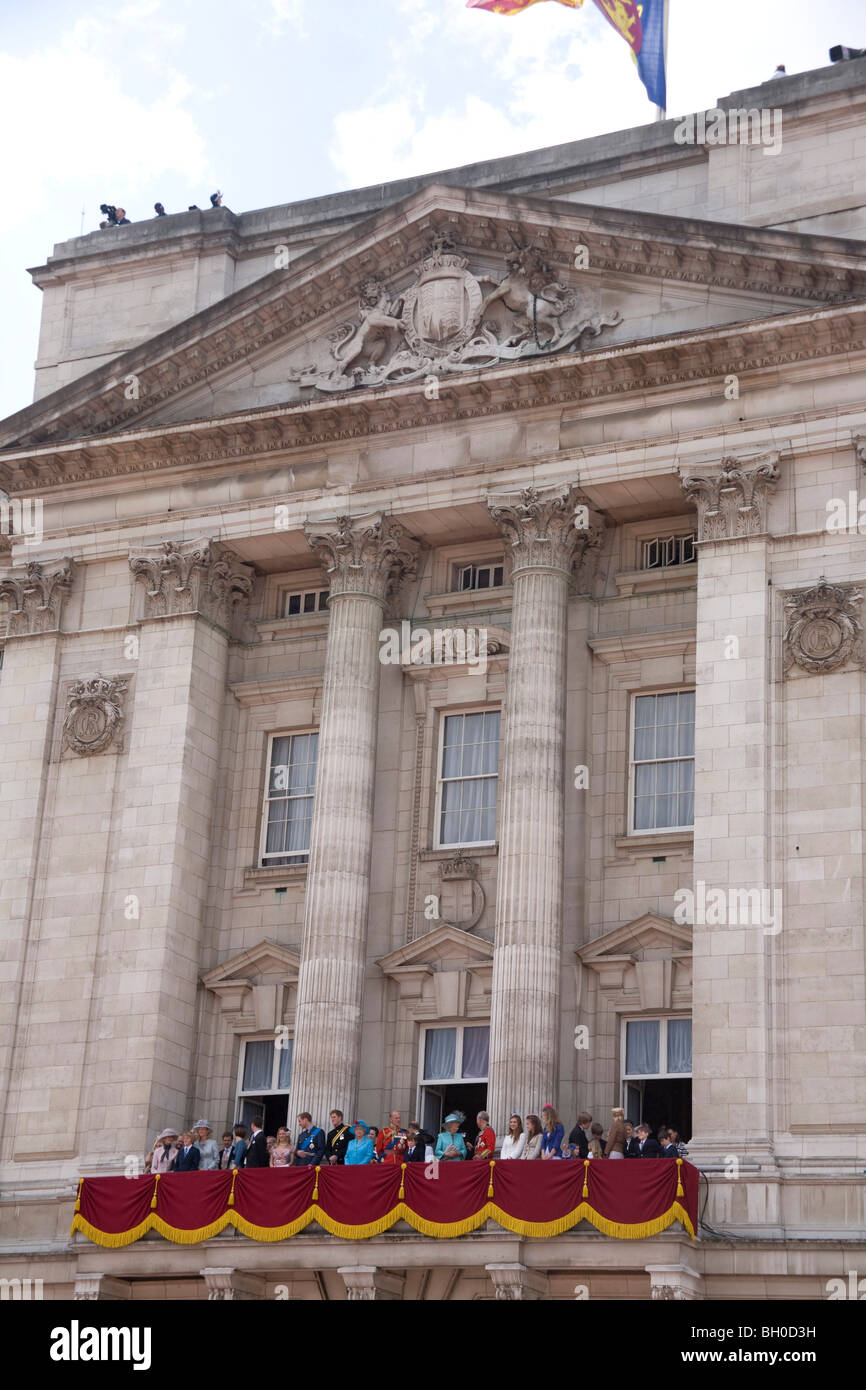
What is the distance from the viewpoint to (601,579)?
119 ft

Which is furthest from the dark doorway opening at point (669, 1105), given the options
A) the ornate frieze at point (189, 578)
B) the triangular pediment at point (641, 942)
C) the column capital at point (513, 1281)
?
the ornate frieze at point (189, 578)

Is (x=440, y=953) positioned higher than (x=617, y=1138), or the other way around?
Result: (x=440, y=953)

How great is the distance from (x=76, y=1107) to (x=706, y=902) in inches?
A: 446

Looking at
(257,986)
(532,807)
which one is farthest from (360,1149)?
(532,807)

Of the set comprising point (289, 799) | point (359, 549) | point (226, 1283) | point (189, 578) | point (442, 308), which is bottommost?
point (226, 1283)

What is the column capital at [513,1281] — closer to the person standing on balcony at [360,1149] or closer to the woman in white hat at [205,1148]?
the person standing on balcony at [360,1149]

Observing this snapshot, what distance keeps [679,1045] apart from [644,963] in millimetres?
1393

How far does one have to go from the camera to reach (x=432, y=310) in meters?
36.9

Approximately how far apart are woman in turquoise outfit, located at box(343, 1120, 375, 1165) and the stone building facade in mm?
1421

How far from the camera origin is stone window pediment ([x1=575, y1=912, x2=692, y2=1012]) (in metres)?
32.8

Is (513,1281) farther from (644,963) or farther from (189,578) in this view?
(189,578)

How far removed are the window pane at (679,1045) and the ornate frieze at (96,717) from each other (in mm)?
11409

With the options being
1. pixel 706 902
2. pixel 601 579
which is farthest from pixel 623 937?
pixel 601 579

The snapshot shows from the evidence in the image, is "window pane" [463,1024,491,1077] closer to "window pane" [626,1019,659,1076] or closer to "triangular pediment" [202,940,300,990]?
"window pane" [626,1019,659,1076]
